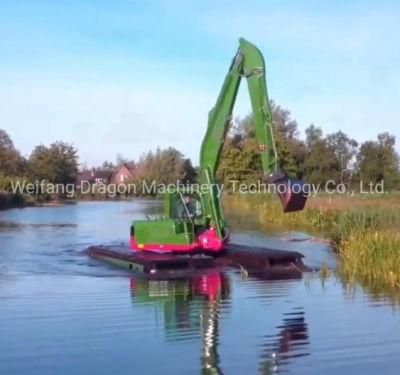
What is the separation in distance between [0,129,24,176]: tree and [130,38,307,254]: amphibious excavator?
6374cm

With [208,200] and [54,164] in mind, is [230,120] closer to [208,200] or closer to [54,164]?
[208,200]

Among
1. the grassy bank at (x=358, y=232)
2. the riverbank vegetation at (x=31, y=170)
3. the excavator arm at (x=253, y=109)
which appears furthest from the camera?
the riverbank vegetation at (x=31, y=170)

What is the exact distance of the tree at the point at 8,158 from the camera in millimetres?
85000

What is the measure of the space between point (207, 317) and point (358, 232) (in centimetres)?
924

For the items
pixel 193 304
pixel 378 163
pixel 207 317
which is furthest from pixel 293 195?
pixel 378 163

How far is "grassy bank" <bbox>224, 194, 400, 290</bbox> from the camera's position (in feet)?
54.4

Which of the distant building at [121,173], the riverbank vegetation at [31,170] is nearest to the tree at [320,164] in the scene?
the riverbank vegetation at [31,170]

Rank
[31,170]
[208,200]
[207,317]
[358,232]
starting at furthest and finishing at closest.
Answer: [31,170] → [358,232] → [208,200] → [207,317]

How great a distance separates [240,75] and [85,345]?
10.7 meters

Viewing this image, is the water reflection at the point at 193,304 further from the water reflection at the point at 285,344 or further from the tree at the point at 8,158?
the tree at the point at 8,158

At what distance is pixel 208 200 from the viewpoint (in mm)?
19781

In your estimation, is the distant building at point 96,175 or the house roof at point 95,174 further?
the house roof at point 95,174

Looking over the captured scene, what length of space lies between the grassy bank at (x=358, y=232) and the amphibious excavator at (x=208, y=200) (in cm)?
346

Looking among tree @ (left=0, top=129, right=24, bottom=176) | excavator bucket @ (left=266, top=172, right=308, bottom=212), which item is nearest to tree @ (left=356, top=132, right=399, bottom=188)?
tree @ (left=0, top=129, right=24, bottom=176)
